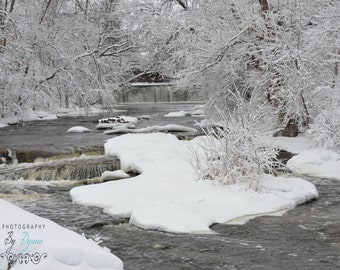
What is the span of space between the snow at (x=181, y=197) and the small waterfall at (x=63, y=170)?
746mm

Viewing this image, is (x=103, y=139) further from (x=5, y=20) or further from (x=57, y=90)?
(x=57, y=90)

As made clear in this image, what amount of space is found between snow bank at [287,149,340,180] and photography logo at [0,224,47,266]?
636 centimetres

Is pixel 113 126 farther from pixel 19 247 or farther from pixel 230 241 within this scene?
pixel 19 247

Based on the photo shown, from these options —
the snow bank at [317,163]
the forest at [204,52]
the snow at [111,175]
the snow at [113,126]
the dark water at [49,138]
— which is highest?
the forest at [204,52]

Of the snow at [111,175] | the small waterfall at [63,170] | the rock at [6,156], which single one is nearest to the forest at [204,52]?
the snow at [111,175]

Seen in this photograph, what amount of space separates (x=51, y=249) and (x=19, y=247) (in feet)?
0.82

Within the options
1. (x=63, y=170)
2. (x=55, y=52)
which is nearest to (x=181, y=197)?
(x=63, y=170)

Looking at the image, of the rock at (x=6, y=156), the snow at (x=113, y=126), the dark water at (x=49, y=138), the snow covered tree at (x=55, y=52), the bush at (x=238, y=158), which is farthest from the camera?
the snow at (x=113, y=126)

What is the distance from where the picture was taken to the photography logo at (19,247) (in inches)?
136

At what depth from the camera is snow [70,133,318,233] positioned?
624 centimetres

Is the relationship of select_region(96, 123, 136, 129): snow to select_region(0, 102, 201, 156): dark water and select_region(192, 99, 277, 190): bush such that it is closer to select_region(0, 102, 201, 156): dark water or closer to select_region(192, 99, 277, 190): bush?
select_region(0, 102, 201, 156): dark water

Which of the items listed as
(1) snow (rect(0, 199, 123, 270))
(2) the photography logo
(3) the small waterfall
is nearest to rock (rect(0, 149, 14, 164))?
(3) the small waterfall

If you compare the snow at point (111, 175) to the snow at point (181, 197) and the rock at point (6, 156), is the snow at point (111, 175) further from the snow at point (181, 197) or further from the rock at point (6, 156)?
the rock at point (6, 156)

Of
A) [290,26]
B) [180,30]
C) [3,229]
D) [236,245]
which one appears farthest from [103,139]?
[3,229]
